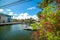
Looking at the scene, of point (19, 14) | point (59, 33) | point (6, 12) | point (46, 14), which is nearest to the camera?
point (59, 33)

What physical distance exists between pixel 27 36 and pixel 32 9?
85 centimetres

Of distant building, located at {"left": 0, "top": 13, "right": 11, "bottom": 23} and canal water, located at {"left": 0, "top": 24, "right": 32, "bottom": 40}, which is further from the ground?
distant building, located at {"left": 0, "top": 13, "right": 11, "bottom": 23}

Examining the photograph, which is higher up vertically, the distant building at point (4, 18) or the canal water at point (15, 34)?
the distant building at point (4, 18)

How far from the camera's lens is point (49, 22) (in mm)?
1314

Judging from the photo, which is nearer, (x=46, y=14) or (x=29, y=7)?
(x=46, y=14)

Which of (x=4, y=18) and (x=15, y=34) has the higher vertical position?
(x=4, y=18)

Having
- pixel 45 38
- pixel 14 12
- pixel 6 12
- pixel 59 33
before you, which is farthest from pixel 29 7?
pixel 59 33

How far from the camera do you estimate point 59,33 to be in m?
1.28

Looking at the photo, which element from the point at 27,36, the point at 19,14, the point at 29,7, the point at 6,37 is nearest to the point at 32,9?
the point at 29,7

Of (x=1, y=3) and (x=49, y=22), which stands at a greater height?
(x=1, y=3)

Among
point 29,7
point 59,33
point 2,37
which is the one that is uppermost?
point 29,7

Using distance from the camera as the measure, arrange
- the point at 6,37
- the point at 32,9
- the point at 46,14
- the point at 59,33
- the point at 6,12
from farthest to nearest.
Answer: the point at 6,37
the point at 6,12
the point at 32,9
the point at 46,14
the point at 59,33

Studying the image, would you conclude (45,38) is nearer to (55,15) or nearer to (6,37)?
(55,15)

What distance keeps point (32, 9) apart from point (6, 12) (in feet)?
2.57
